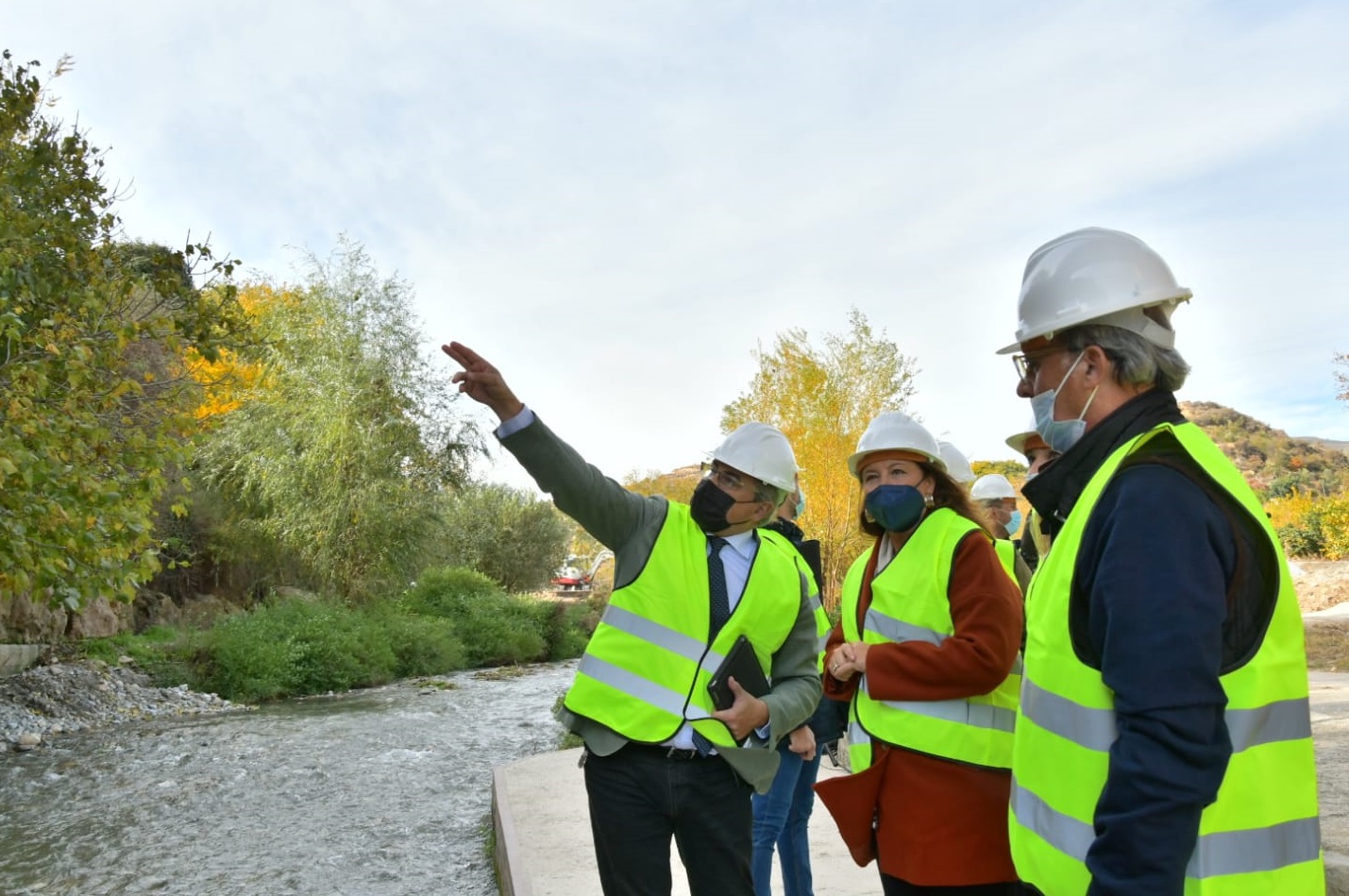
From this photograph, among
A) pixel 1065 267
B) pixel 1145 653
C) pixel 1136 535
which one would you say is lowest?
pixel 1145 653

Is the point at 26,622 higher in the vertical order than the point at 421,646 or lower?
higher

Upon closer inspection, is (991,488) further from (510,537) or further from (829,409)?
(510,537)

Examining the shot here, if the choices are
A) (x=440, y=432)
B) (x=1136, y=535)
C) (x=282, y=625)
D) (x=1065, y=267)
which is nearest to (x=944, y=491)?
(x=1065, y=267)

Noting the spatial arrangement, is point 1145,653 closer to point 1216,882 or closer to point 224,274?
point 1216,882

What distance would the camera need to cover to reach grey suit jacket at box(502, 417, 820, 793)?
2.85 meters

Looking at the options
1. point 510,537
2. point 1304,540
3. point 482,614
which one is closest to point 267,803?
Result: point 482,614

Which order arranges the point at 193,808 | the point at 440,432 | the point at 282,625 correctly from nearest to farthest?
the point at 193,808
the point at 282,625
the point at 440,432

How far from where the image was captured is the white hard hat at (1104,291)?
184 cm

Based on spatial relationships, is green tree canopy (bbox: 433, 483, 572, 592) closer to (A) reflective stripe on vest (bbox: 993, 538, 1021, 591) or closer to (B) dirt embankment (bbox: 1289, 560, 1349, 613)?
(B) dirt embankment (bbox: 1289, 560, 1349, 613)

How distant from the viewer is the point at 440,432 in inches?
1048

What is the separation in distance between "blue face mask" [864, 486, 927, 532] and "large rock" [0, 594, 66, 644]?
15297 mm

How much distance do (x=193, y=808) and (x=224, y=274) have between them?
4969mm

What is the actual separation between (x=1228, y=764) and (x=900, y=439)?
1.85m

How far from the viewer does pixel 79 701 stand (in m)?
14.3
